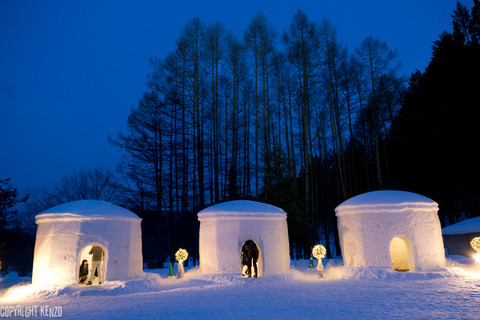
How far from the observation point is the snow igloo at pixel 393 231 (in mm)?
12234

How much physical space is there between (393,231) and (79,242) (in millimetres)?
12473

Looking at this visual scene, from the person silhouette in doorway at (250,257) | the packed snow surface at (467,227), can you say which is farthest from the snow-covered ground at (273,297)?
the packed snow surface at (467,227)

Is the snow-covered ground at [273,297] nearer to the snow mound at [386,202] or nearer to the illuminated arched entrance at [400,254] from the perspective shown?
the snow mound at [386,202]

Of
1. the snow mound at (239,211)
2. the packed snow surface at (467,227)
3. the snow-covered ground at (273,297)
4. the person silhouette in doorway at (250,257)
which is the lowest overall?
the snow-covered ground at (273,297)

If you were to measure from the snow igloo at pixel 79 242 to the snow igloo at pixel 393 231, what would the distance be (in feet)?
31.3

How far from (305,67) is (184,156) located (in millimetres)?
10307

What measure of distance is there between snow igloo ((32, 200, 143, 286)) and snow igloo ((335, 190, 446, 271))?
955cm

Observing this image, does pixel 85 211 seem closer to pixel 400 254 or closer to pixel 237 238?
pixel 237 238

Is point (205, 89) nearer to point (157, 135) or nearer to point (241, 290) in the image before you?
point (157, 135)

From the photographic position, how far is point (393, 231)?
12.4 metres

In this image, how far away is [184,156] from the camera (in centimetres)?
2102

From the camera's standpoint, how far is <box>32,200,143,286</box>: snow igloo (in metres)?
11.1

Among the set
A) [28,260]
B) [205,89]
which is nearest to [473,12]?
[205,89]

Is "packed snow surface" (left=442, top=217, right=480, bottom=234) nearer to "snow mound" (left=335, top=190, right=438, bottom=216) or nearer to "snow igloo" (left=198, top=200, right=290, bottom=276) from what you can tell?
"snow mound" (left=335, top=190, right=438, bottom=216)
